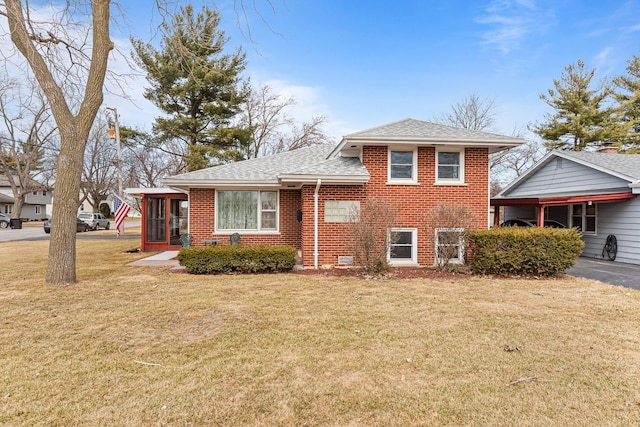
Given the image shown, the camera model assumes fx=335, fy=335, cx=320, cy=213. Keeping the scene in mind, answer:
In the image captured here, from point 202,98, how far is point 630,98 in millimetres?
30642

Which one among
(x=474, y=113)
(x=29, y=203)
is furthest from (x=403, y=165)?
(x=29, y=203)

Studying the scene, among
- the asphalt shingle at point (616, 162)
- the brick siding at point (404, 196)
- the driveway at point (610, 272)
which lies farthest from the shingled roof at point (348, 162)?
the asphalt shingle at point (616, 162)

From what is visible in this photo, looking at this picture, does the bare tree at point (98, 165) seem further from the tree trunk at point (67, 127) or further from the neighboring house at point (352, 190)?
the tree trunk at point (67, 127)

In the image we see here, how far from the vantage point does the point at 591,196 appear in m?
11.5

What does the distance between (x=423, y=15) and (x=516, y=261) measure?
989 cm

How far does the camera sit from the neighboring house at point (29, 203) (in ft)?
159

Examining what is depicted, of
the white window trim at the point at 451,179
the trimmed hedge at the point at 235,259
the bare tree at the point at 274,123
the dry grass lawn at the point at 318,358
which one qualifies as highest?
the bare tree at the point at 274,123

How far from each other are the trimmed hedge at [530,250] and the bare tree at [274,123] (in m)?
23.5

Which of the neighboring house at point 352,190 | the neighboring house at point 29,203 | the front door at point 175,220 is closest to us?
the neighboring house at point 352,190

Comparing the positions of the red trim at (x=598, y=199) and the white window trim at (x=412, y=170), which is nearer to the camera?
the white window trim at (x=412, y=170)

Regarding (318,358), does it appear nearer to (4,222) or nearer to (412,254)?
(412,254)

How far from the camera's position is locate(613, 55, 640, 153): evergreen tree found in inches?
940

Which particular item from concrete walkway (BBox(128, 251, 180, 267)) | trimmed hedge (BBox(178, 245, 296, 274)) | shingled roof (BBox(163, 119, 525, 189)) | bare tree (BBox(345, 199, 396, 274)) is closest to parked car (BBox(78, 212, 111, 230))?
concrete walkway (BBox(128, 251, 180, 267))

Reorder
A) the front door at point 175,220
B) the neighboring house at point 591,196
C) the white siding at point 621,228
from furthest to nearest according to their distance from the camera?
1. the front door at point 175,220
2. the neighboring house at point 591,196
3. the white siding at point 621,228
